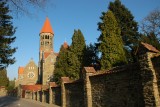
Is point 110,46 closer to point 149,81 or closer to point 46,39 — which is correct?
point 149,81

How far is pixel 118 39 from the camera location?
2800cm

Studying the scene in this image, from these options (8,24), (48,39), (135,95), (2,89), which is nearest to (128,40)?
(8,24)

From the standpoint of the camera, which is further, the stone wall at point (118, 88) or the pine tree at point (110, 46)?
the pine tree at point (110, 46)

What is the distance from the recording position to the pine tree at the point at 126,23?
36.2m

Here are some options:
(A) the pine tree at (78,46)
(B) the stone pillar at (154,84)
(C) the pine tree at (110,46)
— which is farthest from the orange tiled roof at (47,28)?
(B) the stone pillar at (154,84)

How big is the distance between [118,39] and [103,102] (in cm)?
1499

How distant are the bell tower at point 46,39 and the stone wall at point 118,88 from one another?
6271 centimetres

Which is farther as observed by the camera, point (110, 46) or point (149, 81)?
point (110, 46)

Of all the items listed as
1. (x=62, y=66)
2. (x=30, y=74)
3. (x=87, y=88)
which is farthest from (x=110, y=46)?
(x=30, y=74)

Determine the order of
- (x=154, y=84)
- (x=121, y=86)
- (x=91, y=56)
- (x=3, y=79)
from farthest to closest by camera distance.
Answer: (x=3, y=79) → (x=91, y=56) → (x=121, y=86) → (x=154, y=84)

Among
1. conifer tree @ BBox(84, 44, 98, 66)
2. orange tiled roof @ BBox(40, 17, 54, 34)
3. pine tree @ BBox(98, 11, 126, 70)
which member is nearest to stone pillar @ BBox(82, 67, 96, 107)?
pine tree @ BBox(98, 11, 126, 70)

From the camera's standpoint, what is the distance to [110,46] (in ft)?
88.2

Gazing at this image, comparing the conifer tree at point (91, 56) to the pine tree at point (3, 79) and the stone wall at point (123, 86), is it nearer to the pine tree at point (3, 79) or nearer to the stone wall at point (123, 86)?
the stone wall at point (123, 86)

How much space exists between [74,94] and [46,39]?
61.7m
